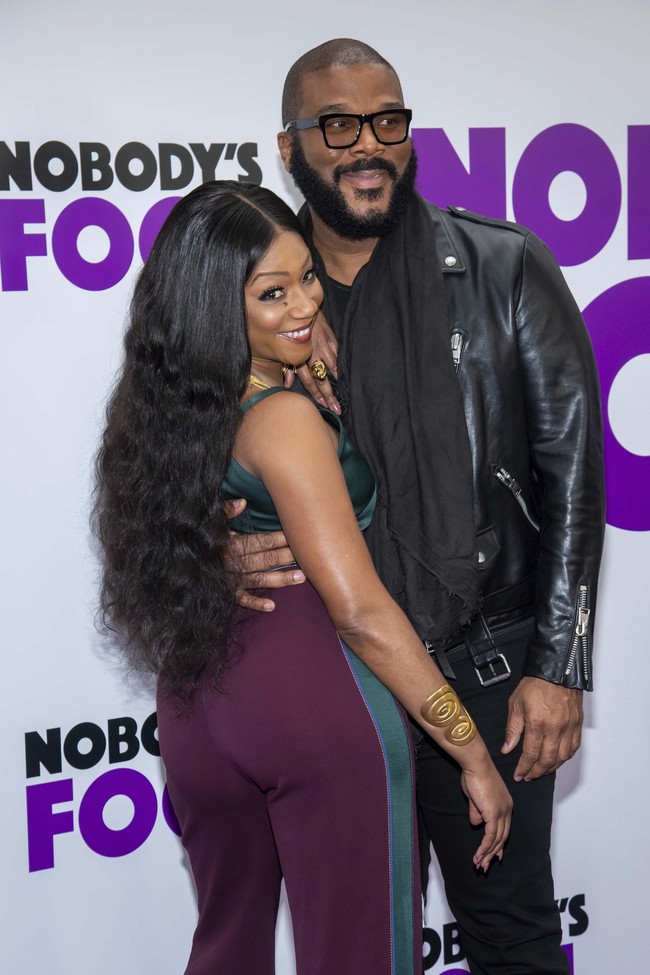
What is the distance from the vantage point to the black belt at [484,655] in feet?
6.67

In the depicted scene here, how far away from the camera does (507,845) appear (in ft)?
6.82

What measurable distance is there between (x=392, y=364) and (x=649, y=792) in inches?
68.4

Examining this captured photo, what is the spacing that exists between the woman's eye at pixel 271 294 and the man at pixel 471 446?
0.81 ft

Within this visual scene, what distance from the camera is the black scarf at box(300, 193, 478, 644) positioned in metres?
1.93

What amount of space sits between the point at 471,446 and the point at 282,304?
1.48 feet

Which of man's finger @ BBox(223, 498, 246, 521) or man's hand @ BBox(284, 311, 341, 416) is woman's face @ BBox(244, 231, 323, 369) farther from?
man's finger @ BBox(223, 498, 246, 521)

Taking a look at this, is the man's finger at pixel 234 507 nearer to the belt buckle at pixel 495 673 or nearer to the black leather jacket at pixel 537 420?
the black leather jacket at pixel 537 420

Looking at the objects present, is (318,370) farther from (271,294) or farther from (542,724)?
(542,724)

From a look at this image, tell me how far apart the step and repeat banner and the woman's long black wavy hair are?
0.71 m

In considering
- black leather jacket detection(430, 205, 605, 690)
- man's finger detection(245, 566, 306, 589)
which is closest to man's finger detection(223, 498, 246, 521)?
man's finger detection(245, 566, 306, 589)

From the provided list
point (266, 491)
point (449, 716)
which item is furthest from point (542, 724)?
point (266, 491)

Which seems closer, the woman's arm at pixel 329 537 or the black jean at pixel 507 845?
the woman's arm at pixel 329 537

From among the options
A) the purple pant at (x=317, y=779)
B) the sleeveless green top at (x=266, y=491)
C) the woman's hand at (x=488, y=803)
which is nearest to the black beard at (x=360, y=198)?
the sleeveless green top at (x=266, y=491)

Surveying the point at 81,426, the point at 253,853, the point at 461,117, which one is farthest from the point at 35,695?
the point at 461,117
